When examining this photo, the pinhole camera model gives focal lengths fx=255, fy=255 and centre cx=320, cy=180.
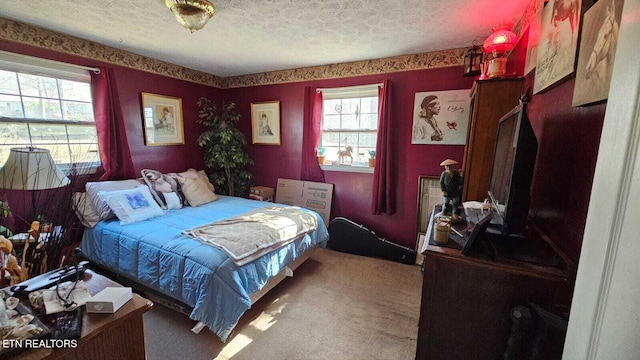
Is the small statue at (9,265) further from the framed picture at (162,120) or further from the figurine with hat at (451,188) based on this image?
the framed picture at (162,120)

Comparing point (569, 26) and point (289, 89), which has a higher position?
point (289, 89)

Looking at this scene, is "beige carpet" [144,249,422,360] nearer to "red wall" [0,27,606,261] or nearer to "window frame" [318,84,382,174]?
"red wall" [0,27,606,261]

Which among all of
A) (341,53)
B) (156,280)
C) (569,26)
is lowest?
(156,280)

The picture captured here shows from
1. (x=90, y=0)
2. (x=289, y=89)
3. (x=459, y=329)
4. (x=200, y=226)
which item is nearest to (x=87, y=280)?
(x=200, y=226)

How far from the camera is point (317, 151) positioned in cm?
351

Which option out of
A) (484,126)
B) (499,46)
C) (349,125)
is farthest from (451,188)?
(349,125)

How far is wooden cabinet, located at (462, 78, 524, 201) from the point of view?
165 cm

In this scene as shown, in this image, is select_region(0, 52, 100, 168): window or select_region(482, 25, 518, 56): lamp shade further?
select_region(0, 52, 100, 168): window

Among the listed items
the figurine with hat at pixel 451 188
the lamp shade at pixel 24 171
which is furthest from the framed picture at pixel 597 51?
the lamp shade at pixel 24 171

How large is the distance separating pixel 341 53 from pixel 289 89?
1.03 m

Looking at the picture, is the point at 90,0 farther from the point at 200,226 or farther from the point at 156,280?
the point at 156,280

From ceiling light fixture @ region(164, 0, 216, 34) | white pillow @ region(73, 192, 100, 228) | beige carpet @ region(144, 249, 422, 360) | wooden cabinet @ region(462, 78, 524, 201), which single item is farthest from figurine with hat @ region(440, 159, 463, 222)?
white pillow @ region(73, 192, 100, 228)

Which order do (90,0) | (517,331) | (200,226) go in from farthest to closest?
1. (200,226)
2. (90,0)
3. (517,331)

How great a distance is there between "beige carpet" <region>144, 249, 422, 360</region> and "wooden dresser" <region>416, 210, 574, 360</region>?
0.73 meters
